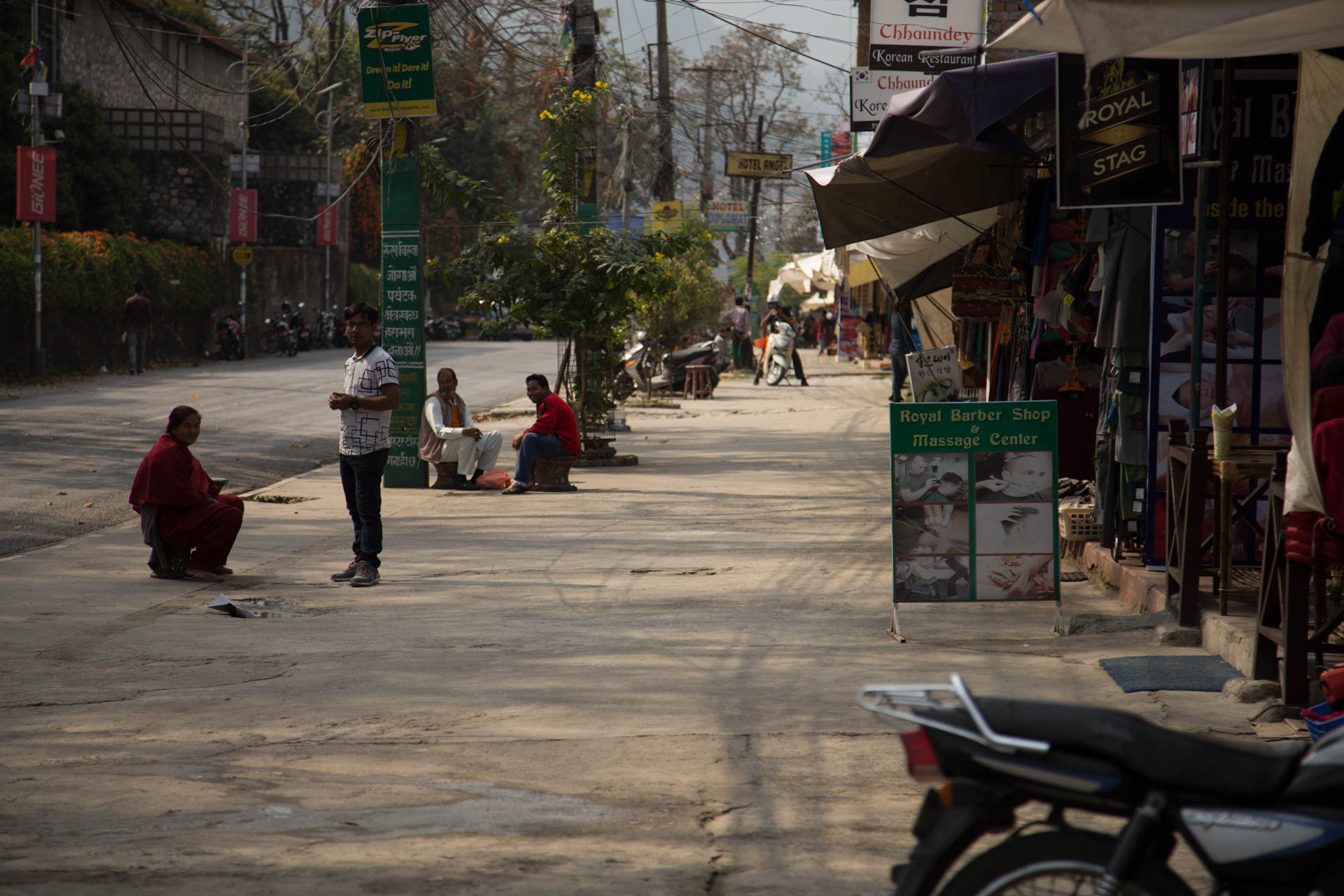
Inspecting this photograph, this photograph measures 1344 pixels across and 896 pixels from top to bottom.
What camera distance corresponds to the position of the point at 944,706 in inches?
103

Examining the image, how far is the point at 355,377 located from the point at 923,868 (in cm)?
704

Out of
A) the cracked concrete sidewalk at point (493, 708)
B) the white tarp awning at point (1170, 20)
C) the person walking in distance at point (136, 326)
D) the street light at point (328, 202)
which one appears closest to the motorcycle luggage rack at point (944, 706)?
the cracked concrete sidewalk at point (493, 708)

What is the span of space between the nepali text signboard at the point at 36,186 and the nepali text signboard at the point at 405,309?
1588cm

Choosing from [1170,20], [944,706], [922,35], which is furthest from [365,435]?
[922,35]

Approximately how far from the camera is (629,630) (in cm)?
727

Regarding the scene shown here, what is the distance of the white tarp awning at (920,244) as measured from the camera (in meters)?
11.7

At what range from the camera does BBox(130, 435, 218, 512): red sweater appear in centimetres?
874

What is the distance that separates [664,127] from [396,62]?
1732 centimetres

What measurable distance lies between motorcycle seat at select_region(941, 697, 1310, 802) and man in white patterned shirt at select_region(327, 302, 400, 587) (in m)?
6.77

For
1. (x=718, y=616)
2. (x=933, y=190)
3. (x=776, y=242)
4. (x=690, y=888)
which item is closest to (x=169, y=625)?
(x=718, y=616)

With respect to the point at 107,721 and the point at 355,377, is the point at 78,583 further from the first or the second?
the point at 107,721

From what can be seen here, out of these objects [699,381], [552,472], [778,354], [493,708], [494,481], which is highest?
[778,354]

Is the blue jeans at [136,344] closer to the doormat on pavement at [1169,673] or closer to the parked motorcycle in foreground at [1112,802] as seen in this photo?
the doormat on pavement at [1169,673]

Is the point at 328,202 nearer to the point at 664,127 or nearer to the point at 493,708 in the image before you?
the point at 664,127
